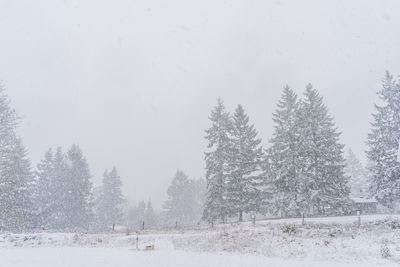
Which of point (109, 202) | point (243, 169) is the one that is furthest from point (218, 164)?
point (109, 202)

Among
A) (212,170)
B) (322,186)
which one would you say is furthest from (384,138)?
(212,170)

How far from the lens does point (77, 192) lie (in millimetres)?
53219

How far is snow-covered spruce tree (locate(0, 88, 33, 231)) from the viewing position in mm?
35875

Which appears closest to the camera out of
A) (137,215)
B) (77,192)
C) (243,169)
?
(243,169)

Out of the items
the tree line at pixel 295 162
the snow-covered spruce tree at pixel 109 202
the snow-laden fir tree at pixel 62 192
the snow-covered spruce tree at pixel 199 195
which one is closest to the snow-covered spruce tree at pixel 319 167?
the tree line at pixel 295 162

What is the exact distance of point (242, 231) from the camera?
2347 cm

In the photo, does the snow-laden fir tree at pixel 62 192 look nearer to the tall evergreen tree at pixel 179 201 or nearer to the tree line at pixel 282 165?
the tree line at pixel 282 165

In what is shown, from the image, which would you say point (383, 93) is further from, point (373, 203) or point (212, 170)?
point (373, 203)

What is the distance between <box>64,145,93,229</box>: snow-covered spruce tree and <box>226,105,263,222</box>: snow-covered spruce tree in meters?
26.0

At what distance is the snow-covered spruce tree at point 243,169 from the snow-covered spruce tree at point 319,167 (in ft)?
18.2

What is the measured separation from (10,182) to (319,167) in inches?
1381

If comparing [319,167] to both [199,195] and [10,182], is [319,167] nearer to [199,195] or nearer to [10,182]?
[10,182]

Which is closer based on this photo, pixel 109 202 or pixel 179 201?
pixel 109 202

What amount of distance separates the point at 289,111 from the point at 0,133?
32.7 metres
